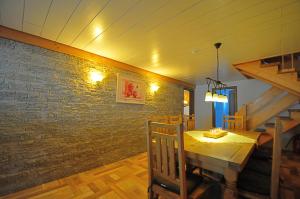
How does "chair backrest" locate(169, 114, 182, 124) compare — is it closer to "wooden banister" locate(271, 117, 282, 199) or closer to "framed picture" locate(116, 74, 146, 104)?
"framed picture" locate(116, 74, 146, 104)

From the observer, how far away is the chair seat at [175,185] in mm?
1245

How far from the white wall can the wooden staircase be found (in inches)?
28.2

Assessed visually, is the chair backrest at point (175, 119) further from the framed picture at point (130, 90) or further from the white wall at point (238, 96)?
the white wall at point (238, 96)

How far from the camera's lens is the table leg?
114 centimetres

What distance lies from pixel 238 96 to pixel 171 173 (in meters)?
4.41

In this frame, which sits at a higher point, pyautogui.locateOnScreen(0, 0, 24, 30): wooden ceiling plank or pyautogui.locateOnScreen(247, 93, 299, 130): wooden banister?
pyautogui.locateOnScreen(0, 0, 24, 30): wooden ceiling plank

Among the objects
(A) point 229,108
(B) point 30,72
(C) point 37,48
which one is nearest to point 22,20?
(C) point 37,48

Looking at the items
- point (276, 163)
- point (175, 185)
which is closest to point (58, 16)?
point (175, 185)

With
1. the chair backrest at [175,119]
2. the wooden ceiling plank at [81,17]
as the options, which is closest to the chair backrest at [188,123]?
the chair backrest at [175,119]

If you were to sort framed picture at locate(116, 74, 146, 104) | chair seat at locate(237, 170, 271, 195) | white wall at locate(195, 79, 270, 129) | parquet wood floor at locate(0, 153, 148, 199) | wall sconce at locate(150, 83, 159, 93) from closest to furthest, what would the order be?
1. chair seat at locate(237, 170, 271, 195)
2. parquet wood floor at locate(0, 153, 148, 199)
3. framed picture at locate(116, 74, 146, 104)
4. wall sconce at locate(150, 83, 159, 93)
5. white wall at locate(195, 79, 270, 129)

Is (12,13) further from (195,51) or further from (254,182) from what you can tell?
(254,182)

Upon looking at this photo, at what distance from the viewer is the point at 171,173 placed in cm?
124

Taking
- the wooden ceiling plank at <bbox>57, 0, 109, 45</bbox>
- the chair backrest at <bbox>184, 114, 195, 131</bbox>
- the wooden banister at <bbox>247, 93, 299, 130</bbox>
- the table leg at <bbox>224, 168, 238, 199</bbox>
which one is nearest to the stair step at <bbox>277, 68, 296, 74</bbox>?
the wooden banister at <bbox>247, 93, 299, 130</bbox>

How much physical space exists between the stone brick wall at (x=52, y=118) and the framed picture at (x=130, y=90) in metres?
0.13
